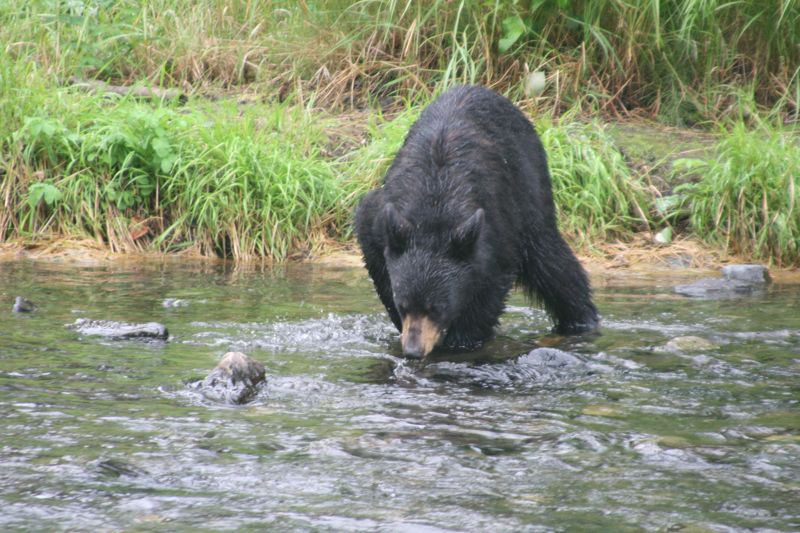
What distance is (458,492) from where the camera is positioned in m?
3.55

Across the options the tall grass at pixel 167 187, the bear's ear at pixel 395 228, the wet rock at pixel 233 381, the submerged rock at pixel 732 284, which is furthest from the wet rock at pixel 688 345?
the tall grass at pixel 167 187

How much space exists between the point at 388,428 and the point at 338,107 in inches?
275

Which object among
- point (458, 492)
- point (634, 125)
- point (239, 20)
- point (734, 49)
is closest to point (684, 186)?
point (634, 125)

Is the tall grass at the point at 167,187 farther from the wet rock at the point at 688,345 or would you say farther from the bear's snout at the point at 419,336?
the wet rock at the point at 688,345

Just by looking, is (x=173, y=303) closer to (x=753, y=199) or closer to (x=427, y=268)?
(x=427, y=268)

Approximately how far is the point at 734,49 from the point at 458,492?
26.6ft

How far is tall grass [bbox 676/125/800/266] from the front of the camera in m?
8.72

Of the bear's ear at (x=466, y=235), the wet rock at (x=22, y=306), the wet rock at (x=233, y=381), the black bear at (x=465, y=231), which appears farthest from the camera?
the wet rock at (x=22, y=306)

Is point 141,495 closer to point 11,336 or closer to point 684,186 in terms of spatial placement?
point 11,336

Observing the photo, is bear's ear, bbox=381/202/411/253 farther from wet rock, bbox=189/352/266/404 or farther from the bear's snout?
wet rock, bbox=189/352/266/404

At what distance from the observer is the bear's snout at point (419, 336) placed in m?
5.50

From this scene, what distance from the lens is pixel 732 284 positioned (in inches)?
319

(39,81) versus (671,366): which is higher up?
(39,81)

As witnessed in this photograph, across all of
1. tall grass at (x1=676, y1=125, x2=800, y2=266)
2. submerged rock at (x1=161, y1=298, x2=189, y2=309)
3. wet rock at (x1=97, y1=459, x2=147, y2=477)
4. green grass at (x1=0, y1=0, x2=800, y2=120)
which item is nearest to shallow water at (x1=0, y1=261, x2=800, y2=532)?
wet rock at (x1=97, y1=459, x2=147, y2=477)
